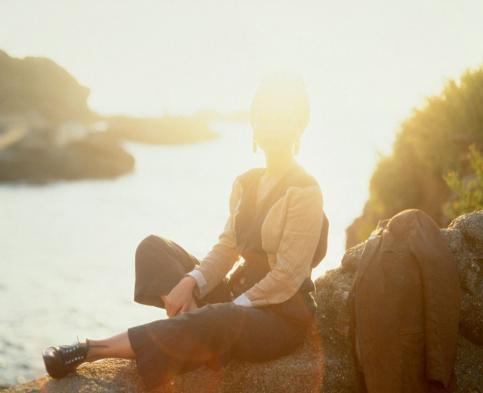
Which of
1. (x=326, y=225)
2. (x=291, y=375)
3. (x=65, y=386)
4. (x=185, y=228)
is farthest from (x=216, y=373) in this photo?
(x=185, y=228)

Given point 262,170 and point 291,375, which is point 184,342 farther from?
point 262,170

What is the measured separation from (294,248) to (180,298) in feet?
2.08

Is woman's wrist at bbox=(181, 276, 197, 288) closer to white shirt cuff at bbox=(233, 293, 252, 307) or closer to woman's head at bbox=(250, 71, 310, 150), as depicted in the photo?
white shirt cuff at bbox=(233, 293, 252, 307)

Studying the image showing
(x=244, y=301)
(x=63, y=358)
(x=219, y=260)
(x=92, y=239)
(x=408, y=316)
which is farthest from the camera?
(x=92, y=239)

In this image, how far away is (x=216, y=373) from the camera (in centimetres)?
218

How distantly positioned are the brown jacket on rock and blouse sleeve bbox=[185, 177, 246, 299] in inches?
29.6

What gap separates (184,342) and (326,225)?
3.15ft

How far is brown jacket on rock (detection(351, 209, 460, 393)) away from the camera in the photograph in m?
2.06

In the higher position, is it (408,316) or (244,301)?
(244,301)

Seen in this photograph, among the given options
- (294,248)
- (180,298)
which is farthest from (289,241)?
(180,298)

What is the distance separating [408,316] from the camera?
2.10 meters

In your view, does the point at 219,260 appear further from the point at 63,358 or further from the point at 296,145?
the point at 63,358

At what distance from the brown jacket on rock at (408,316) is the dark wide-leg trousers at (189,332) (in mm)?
395

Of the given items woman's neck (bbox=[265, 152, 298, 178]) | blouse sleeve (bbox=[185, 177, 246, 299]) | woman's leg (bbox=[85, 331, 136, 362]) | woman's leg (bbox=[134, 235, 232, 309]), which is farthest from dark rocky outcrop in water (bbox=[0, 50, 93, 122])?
woman's leg (bbox=[85, 331, 136, 362])
